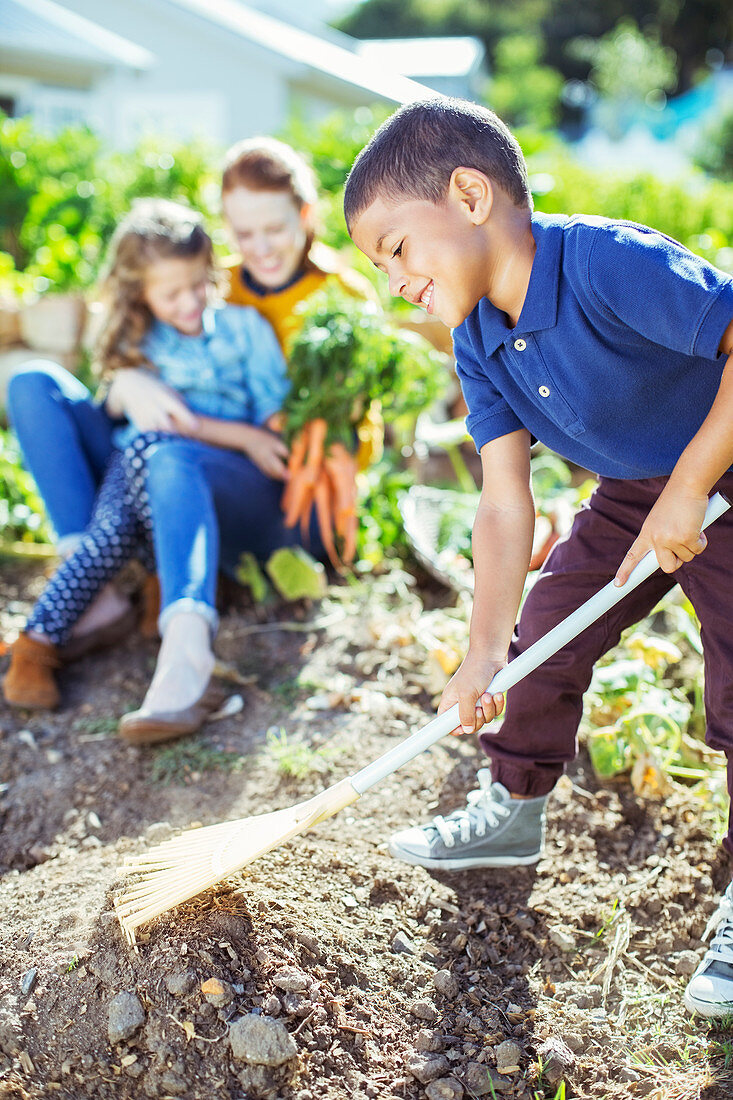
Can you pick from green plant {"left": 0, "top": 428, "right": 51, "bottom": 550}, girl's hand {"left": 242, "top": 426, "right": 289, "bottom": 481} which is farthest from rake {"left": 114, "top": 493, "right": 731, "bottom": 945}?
green plant {"left": 0, "top": 428, "right": 51, "bottom": 550}

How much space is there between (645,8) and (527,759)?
36.9m

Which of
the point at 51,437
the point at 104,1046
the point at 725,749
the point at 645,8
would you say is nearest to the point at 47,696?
the point at 51,437

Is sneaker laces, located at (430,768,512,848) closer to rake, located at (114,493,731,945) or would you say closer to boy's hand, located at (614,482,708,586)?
rake, located at (114,493,731,945)

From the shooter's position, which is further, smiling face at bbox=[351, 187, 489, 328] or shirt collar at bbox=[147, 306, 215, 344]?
shirt collar at bbox=[147, 306, 215, 344]

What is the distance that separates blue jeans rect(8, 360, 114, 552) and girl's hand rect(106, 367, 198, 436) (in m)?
0.18

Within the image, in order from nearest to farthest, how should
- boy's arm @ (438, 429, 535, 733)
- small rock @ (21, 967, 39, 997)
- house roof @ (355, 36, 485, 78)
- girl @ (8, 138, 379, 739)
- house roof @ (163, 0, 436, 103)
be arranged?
small rock @ (21, 967, 39, 997)
boy's arm @ (438, 429, 535, 733)
girl @ (8, 138, 379, 739)
house roof @ (163, 0, 436, 103)
house roof @ (355, 36, 485, 78)

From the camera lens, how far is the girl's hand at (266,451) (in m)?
2.65

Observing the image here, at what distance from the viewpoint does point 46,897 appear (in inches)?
63.0

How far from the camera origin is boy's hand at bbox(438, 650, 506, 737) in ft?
4.77

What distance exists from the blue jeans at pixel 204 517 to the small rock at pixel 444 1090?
1.17 metres

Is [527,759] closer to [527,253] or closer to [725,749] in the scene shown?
[725,749]

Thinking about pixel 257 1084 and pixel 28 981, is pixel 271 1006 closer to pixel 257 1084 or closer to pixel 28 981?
pixel 257 1084

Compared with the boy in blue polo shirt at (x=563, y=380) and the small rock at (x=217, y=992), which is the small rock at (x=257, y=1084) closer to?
the small rock at (x=217, y=992)

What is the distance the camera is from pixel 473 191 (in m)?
1.29
